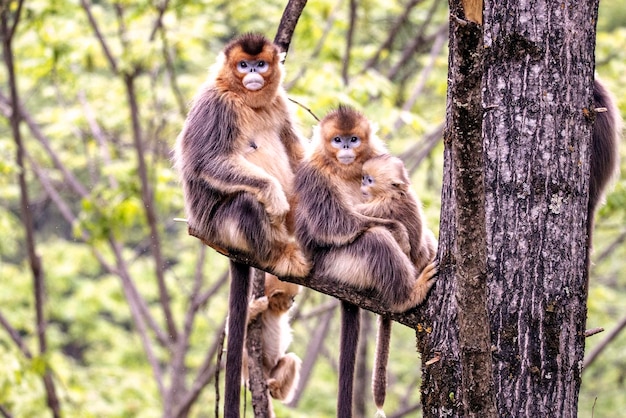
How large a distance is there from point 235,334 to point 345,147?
79cm

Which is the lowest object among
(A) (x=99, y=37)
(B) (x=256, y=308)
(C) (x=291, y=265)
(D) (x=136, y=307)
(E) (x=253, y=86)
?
(C) (x=291, y=265)

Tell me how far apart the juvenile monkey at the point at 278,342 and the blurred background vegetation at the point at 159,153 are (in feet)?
2.85

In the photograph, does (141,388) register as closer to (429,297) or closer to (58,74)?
(58,74)

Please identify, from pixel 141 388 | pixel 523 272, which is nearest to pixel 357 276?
pixel 523 272

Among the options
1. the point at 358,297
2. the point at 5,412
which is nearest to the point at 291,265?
the point at 358,297

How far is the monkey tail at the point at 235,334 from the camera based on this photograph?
2.79m

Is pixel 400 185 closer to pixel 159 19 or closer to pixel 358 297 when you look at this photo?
pixel 358 297

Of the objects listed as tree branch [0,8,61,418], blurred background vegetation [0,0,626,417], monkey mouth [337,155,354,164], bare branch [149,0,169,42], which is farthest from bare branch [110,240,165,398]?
monkey mouth [337,155,354,164]

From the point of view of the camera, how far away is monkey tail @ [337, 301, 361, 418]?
264cm

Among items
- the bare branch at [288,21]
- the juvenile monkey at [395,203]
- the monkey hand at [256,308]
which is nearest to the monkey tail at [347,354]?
the juvenile monkey at [395,203]

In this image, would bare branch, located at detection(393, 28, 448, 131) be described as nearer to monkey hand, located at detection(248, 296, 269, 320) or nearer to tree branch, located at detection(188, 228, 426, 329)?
monkey hand, located at detection(248, 296, 269, 320)

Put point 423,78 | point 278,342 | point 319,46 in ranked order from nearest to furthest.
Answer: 1. point 278,342
2. point 319,46
3. point 423,78

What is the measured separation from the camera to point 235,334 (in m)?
2.95

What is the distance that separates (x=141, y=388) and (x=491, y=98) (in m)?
6.23
